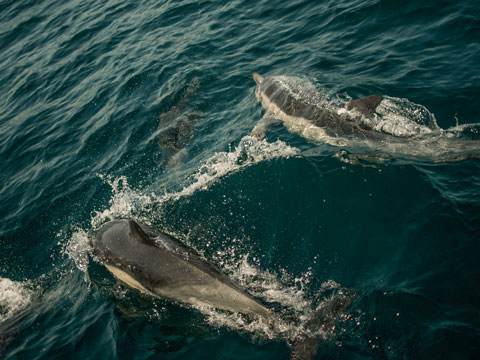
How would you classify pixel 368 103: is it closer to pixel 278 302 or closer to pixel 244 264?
pixel 244 264

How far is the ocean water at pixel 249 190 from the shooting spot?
496 centimetres

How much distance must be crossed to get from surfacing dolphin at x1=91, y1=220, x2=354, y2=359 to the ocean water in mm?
162

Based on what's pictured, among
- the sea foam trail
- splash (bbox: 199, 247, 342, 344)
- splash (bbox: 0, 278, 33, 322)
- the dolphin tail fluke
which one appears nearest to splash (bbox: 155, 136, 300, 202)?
the sea foam trail

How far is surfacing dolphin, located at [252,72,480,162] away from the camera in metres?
6.91

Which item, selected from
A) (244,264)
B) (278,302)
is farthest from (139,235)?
(278,302)

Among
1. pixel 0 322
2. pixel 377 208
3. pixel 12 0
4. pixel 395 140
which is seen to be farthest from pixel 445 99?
pixel 12 0

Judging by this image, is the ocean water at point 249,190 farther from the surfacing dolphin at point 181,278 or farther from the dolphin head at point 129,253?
the dolphin head at point 129,253

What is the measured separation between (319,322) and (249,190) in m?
3.06

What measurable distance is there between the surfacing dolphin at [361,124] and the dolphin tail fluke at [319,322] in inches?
123

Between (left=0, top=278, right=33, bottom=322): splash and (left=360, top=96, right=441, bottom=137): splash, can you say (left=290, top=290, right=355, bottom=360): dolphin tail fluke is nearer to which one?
(left=360, top=96, right=441, bottom=137): splash

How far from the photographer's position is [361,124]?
7992 millimetres

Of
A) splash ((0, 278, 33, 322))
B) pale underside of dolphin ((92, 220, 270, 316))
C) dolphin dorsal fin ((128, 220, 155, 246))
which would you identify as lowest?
splash ((0, 278, 33, 322))

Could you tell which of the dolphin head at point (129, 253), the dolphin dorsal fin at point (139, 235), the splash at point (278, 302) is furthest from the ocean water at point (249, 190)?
the dolphin dorsal fin at point (139, 235)

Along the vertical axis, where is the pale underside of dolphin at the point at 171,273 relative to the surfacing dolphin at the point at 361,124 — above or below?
above
